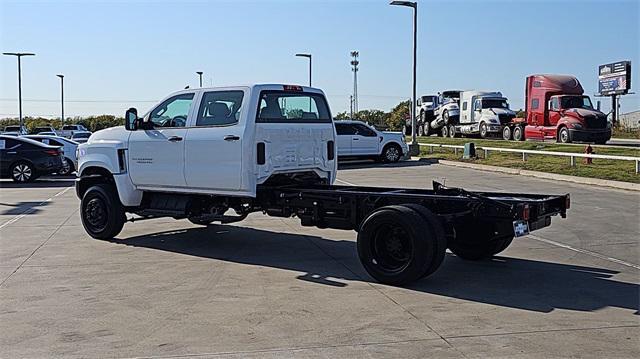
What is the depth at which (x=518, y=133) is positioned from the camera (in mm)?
36750

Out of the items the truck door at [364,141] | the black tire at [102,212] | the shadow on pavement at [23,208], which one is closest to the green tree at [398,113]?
the truck door at [364,141]

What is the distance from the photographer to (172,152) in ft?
32.9

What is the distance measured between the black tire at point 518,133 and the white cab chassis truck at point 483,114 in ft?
5.31

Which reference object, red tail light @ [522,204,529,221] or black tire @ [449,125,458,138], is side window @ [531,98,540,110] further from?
red tail light @ [522,204,529,221]

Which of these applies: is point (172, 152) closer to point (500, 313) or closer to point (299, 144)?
→ point (299, 144)

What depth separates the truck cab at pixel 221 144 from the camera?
9.29 m

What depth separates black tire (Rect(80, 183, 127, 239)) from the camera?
10.9 metres

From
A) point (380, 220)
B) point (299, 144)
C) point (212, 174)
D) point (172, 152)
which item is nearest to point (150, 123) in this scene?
point (172, 152)

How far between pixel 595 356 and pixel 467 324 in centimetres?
116

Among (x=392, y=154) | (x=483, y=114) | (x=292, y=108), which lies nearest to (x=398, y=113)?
(x=483, y=114)

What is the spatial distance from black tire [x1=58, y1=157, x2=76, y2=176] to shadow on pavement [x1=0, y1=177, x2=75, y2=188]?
30 cm

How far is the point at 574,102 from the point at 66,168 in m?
22.3

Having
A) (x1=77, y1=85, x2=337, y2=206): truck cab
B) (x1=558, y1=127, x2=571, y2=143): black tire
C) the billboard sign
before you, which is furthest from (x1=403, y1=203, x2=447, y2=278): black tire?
the billboard sign

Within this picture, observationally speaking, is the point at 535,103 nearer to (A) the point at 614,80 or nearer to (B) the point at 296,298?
(A) the point at 614,80
